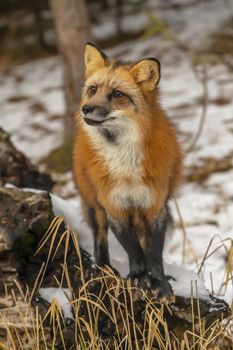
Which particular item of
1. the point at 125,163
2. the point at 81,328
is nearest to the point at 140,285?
the point at 81,328

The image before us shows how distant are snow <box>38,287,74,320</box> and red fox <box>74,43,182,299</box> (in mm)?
484

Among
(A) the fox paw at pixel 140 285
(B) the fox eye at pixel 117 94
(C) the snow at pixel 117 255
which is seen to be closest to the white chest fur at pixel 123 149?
(B) the fox eye at pixel 117 94

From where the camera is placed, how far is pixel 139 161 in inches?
148

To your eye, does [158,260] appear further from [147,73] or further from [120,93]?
[147,73]

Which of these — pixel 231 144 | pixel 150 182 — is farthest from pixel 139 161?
pixel 231 144

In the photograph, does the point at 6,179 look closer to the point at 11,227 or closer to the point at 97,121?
the point at 11,227

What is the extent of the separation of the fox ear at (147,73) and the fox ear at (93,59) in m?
0.28

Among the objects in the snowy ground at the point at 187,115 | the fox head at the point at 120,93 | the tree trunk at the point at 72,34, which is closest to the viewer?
the fox head at the point at 120,93

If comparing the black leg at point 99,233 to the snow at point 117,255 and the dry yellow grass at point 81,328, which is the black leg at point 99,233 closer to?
the snow at point 117,255

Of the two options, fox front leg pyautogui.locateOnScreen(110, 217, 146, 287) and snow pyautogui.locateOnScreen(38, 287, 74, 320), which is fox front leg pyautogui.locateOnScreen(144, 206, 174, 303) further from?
snow pyautogui.locateOnScreen(38, 287, 74, 320)

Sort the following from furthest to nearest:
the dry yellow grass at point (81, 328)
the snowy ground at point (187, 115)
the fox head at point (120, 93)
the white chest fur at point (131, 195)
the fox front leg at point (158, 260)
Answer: the snowy ground at point (187, 115) < the fox front leg at point (158, 260) < the white chest fur at point (131, 195) < the fox head at point (120, 93) < the dry yellow grass at point (81, 328)

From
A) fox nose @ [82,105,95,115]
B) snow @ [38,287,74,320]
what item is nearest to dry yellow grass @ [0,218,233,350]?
snow @ [38,287,74,320]

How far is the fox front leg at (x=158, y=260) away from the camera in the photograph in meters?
4.00

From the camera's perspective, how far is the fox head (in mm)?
3680
